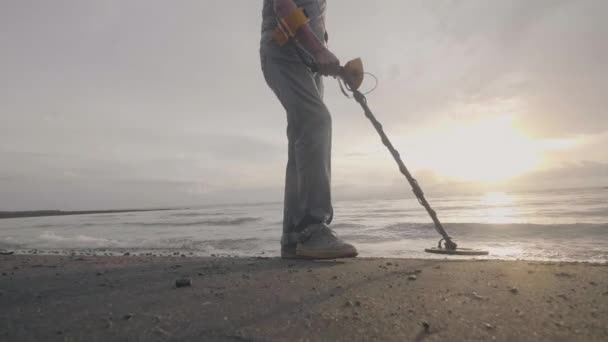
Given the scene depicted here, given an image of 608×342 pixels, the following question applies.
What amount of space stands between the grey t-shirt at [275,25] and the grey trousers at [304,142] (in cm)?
7

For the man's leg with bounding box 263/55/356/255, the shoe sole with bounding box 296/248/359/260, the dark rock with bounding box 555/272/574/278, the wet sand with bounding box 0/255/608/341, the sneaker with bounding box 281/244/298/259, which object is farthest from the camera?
the sneaker with bounding box 281/244/298/259

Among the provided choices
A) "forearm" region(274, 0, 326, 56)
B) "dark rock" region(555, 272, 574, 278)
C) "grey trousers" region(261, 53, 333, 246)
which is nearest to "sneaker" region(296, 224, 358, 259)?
"grey trousers" region(261, 53, 333, 246)

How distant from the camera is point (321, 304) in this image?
1.75 metres

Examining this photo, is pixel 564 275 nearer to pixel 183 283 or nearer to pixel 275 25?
pixel 183 283

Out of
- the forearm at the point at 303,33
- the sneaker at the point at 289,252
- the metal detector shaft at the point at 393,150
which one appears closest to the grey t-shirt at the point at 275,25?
the forearm at the point at 303,33

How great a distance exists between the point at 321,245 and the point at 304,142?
0.98 meters

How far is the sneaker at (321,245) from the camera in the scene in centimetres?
319

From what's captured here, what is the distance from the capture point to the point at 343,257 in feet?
10.5

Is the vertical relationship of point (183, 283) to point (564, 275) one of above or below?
below

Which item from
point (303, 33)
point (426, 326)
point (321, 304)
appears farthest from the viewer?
point (303, 33)

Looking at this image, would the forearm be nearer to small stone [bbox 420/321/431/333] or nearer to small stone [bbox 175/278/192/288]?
small stone [bbox 175/278/192/288]

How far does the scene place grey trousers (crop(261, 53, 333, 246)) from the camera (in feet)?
11.2

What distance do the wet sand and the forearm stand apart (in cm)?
200

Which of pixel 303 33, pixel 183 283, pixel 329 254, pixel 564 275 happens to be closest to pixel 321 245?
pixel 329 254
